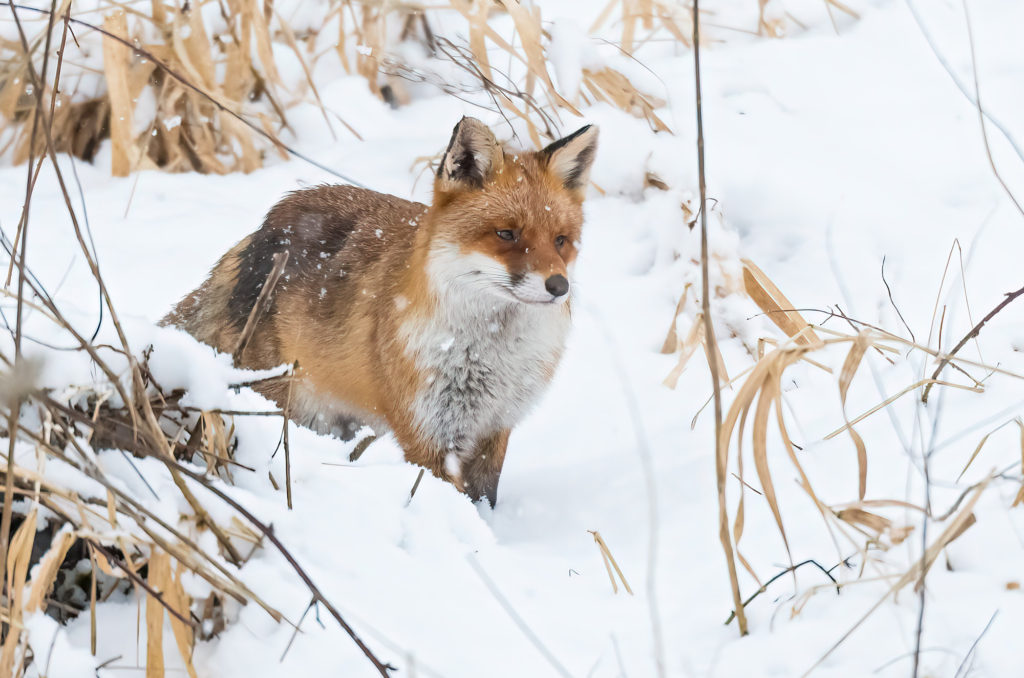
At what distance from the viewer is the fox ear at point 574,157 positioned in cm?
309

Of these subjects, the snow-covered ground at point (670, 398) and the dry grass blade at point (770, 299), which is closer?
the snow-covered ground at point (670, 398)

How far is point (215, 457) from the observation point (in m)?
1.83

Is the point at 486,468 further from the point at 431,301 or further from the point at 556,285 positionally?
the point at 556,285

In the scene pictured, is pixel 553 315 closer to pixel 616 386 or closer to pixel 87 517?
pixel 616 386

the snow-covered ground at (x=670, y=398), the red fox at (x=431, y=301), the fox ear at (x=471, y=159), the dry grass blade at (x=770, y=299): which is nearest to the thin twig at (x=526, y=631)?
the snow-covered ground at (x=670, y=398)

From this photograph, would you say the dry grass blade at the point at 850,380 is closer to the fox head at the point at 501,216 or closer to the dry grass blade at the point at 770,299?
the fox head at the point at 501,216

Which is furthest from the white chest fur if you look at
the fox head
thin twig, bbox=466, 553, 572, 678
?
thin twig, bbox=466, 553, 572, 678

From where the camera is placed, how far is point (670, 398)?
356 centimetres

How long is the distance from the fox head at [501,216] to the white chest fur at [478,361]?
0.53ft

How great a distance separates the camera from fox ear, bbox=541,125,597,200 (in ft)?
10.2

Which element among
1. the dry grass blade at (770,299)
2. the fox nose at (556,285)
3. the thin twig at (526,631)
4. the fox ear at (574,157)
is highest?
the fox ear at (574,157)

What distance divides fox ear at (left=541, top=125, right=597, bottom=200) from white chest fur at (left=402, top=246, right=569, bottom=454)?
46 cm

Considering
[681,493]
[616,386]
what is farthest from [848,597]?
[616,386]

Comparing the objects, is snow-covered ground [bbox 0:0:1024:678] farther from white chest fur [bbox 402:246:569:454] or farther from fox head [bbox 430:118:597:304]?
fox head [bbox 430:118:597:304]
